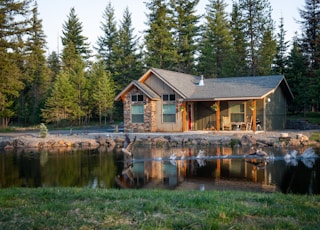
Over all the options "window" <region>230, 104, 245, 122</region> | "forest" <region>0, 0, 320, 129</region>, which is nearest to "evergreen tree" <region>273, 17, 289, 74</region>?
"forest" <region>0, 0, 320, 129</region>

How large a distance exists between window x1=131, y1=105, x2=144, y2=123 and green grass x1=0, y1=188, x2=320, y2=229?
1756cm

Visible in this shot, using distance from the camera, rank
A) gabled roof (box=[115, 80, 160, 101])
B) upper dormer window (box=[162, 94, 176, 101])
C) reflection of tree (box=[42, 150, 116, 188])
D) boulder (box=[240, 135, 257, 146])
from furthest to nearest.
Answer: upper dormer window (box=[162, 94, 176, 101]), gabled roof (box=[115, 80, 160, 101]), boulder (box=[240, 135, 257, 146]), reflection of tree (box=[42, 150, 116, 188])

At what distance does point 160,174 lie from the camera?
34.0 ft

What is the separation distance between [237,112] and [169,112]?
461 cm

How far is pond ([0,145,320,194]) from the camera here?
8883 mm

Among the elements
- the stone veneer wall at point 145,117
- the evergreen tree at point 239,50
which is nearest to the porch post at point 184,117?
the stone veneer wall at point 145,117

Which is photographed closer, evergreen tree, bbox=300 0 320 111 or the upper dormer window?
the upper dormer window

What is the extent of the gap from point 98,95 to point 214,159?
825 inches

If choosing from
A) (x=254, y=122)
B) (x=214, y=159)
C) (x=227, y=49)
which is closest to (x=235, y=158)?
(x=214, y=159)

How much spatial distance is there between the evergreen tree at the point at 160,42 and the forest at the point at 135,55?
4.0 inches

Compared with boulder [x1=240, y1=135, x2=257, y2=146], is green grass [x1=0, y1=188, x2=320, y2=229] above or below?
below

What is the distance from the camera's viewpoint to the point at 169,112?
23.3 meters

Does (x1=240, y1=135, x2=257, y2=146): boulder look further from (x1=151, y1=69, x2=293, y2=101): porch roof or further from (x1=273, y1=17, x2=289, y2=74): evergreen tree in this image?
(x1=273, y1=17, x2=289, y2=74): evergreen tree

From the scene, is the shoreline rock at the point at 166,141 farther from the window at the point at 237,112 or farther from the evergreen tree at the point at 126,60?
the evergreen tree at the point at 126,60
